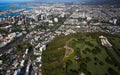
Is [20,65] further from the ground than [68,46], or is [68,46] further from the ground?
[68,46]

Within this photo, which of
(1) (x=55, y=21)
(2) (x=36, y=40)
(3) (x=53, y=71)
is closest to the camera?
(3) (x=53, y=71)

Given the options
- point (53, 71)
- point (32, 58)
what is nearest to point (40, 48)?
point (32, 58)

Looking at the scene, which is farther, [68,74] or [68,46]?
[68,46]

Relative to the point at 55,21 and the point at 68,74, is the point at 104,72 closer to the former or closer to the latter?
the point at 68,74

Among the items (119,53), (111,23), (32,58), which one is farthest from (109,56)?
(111,23)

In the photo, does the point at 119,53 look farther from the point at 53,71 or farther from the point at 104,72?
the point at 53,71

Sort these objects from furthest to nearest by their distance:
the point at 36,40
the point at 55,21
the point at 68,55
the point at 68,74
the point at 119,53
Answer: the point at 55,21 < the point at 36,40 < the point at 119,53 < the point at 68,55 < the point at 68,74
